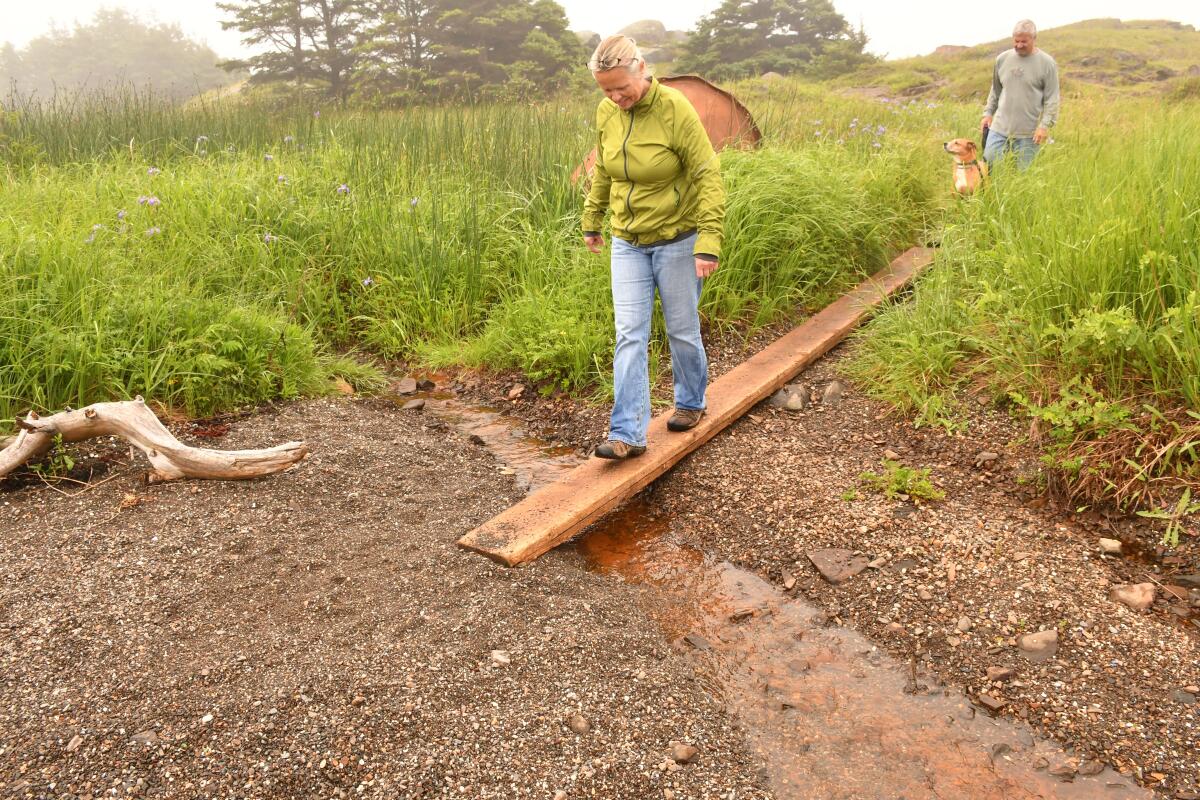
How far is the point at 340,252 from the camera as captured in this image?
6035 mm

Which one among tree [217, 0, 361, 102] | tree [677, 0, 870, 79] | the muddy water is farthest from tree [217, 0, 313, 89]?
the muddy water

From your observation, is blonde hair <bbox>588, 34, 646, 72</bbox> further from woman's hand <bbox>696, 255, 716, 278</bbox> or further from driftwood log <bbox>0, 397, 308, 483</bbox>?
driftwood log <bbox>0, 397, 308, 483</bbox>

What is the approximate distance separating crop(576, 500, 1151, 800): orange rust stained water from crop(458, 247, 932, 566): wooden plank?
0.33 meters

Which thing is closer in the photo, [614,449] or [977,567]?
[977,567]

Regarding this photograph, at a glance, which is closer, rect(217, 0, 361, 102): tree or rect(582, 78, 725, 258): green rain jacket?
rect(582, 78, 725, 258): green rain jacket

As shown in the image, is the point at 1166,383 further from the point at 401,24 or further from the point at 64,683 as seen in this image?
the point at 401,24

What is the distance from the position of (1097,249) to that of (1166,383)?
0.72 meters

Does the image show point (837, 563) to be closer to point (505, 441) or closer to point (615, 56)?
point (505, 441)

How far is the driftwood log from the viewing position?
3389mm

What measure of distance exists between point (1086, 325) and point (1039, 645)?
150 cm

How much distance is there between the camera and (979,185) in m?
5.88

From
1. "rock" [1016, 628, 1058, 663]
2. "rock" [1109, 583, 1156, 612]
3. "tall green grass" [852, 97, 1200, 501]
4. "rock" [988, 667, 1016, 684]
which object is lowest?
"rock" [988, 667, 1016, 684]

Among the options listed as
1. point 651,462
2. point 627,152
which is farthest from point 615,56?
point 651,462

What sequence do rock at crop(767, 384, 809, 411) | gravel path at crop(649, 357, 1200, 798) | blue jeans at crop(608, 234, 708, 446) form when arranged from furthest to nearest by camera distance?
rock at crop(767, 384, 809, 411) → blue jeans at crop(608, 234, 708, 446) → gravel path at crop(649, 357, 1200, 798)
